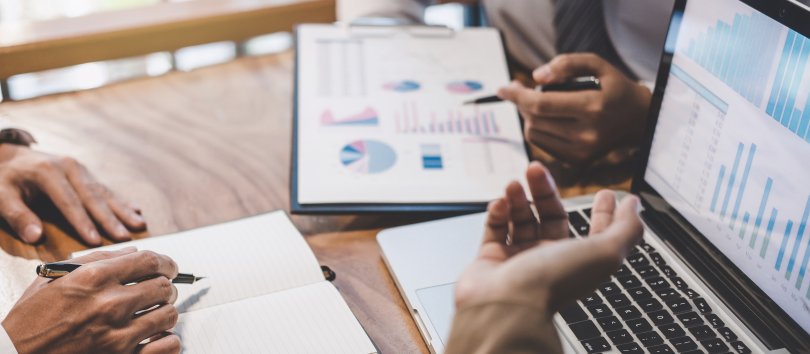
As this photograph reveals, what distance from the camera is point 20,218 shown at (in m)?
0.92

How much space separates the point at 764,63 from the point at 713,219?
0.58 ft

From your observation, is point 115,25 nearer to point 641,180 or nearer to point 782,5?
point 641,180

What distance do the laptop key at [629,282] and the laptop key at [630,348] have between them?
83 millimetres

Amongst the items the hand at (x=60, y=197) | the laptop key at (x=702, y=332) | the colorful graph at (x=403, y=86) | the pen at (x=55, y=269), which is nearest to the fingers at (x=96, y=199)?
the hand at (x=60, y=197)

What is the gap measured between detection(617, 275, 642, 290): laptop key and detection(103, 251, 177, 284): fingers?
1.49 feet

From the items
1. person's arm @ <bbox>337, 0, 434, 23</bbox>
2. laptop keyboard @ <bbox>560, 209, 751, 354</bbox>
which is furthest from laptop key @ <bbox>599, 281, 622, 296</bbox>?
person's arm @ <bbox>337, 0, 434, 23</bbox>

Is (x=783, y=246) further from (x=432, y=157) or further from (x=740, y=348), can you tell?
(x=432, y=157)

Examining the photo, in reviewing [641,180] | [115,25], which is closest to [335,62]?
[115,25]

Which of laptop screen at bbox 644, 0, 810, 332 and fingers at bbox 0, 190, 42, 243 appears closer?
laptop screen at bbox 644, 0, 810, 332

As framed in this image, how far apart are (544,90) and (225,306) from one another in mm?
505

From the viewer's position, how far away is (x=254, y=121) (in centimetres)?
116

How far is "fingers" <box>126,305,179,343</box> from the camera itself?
72 centimetres

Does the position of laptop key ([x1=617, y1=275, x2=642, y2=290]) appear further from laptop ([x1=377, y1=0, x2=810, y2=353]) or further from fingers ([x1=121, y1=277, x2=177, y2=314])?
fingers ([x1=121, y1=277, x2=177, y2=314])

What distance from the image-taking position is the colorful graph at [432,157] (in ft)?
3.26
